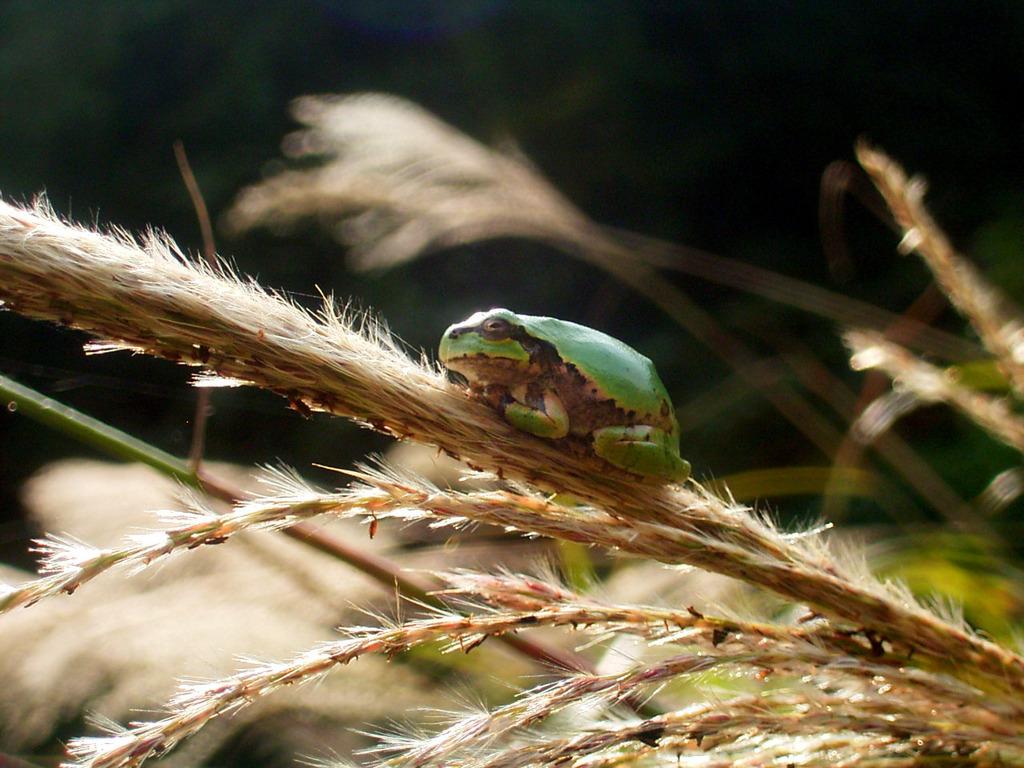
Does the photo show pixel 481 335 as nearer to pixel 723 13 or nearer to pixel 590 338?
pixel 590 338

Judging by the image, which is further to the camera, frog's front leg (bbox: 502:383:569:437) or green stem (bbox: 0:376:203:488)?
frog's front leg (bbox: 502:383:569:437)

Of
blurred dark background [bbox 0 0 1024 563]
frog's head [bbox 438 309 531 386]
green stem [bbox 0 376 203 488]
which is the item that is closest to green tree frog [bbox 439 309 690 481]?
frog's head [bbox 438 309 531 386]

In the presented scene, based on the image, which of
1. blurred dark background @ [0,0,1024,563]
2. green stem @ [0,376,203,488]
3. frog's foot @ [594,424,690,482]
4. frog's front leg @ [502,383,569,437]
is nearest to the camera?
green stem @ [0,376,203,488]

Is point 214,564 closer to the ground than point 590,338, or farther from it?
closer to the ground

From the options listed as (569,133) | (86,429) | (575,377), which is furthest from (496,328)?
(569,133)

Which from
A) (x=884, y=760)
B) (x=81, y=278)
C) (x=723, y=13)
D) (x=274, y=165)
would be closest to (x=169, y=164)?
(x=274, y=165)

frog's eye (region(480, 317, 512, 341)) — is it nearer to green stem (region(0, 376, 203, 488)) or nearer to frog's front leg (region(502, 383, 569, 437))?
frog's front leg (region(502, 383, 569, 437))

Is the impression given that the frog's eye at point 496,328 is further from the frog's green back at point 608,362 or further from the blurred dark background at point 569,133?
the blurred dark background at point 569,133

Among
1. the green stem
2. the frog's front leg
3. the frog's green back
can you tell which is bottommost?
the green stem
